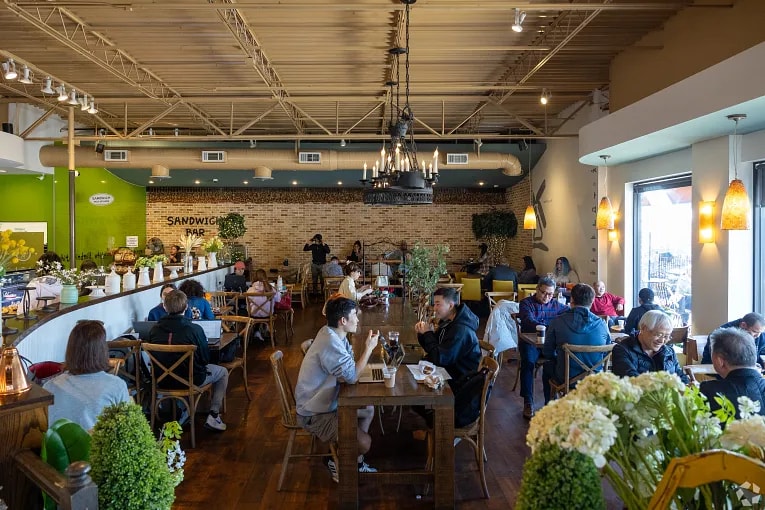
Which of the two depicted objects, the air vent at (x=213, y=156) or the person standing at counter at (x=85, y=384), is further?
the air vent at (x=213, y=156)

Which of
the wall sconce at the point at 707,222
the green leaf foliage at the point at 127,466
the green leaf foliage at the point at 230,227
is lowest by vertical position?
the green leaf foliage at the point at 127,466

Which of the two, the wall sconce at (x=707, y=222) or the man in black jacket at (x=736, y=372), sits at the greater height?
the wall sconce at (x=707, y=222)

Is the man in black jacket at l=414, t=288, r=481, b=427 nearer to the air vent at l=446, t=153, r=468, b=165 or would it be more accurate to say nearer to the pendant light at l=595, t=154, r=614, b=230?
the pendant light at l=595, t=154, r=614, b=230

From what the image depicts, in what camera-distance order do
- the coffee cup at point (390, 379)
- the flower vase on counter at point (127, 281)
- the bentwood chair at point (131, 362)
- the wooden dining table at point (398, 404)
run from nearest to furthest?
1. the wooden dining table at point (398, 404)
2. the coffee cup at point (390, 379)
3. the bentwood chair at point (131, 362)
4. the flower vase on counter at point (127, 281)

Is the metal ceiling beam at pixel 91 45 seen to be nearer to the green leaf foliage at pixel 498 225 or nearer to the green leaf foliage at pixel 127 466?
the green leaf foliage at pixel 127 466

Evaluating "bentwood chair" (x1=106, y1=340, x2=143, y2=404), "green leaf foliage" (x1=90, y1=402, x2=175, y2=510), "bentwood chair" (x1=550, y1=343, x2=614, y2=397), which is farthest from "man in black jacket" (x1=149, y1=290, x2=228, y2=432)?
"green leaf foliage" (x1=90, y1=402, x2=175, y2=510)

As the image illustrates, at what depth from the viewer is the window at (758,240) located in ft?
18.8

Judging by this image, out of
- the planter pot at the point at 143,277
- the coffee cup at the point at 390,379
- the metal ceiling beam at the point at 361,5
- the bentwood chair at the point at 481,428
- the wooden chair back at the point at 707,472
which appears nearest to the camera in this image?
the wooden chair back at the point at 707,472

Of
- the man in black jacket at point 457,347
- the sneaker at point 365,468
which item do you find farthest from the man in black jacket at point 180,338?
the man in black jacket at point 457,347

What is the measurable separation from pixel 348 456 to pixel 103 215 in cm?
1401

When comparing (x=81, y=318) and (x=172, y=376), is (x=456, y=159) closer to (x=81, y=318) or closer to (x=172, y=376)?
(x=81, y=318)

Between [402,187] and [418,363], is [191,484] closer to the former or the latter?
[418,363]

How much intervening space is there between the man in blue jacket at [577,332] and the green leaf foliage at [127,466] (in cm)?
384

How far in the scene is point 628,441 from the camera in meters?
1.23
